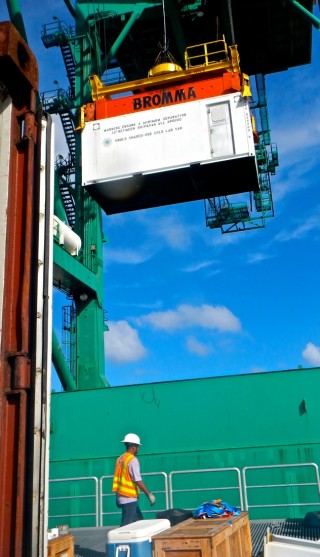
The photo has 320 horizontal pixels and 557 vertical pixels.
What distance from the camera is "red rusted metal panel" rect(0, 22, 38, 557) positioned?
341 centimetres

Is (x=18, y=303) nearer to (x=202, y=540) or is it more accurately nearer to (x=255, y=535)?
(x=202, y=540)

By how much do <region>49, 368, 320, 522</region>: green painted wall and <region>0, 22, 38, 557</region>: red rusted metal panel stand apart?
10.5 m

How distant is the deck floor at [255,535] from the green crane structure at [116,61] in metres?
8.30

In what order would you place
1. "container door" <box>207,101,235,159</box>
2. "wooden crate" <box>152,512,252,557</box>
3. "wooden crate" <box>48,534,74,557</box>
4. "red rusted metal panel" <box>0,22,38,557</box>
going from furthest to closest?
"container door" <box>207,101,235,159</box>, "wooden crate" <box>152,512,252,557</box>, "wooden crate" <box>48,534,74,557</box>, "red rusted metal panel" <box>0,22,38,557</box>

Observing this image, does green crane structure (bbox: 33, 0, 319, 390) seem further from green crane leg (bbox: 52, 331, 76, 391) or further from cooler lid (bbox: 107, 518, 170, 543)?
cooler lid (bbox: 107, 518, 170, 543)

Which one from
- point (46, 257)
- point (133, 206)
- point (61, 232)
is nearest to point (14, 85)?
point (46, 257)

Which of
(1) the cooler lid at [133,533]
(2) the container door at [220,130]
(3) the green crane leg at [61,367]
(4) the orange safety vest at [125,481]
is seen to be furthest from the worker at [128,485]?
(3) the green crane leg at [61,367]

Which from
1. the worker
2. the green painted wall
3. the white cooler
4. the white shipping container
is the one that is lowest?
the white cooler

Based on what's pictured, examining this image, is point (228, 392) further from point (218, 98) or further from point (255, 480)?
point (218, 98)

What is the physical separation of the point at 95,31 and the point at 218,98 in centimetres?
781

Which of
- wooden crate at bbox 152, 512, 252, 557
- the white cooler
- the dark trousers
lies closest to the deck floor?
the dark trousers

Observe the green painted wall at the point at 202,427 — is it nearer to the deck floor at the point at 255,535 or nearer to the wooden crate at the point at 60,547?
the deck floor at the point at 255,535

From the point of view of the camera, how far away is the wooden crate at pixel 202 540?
204 inches

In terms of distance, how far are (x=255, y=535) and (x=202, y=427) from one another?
4.97m
